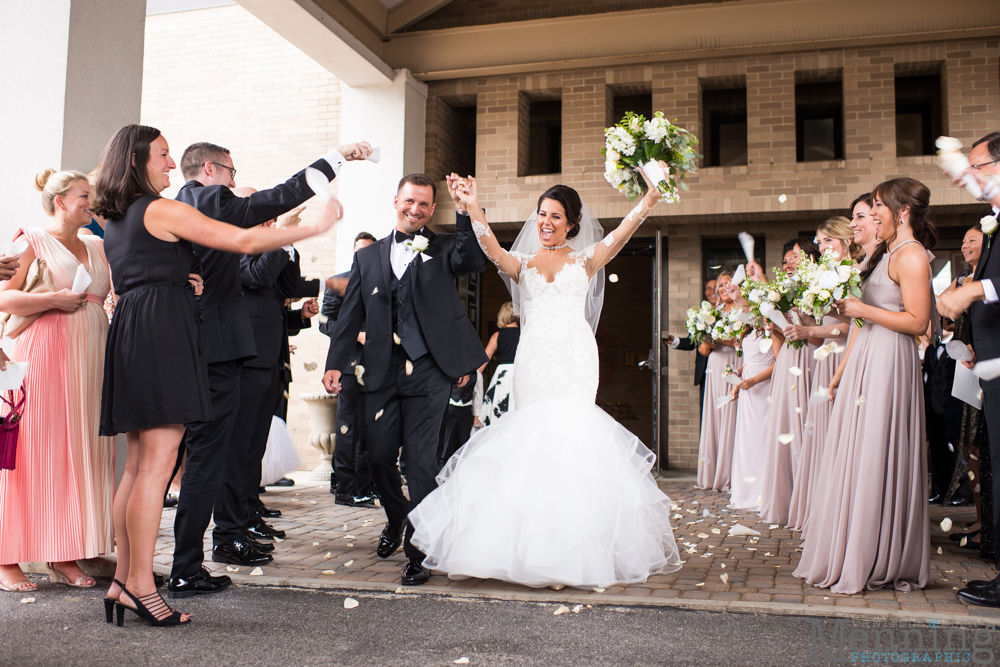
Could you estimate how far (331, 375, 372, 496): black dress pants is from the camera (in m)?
7.14

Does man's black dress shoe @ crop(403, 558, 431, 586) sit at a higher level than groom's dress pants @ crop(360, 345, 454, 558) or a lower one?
lower

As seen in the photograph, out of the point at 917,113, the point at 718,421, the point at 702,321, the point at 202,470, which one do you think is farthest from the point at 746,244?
the point at 202,470

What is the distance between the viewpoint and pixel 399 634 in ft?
10.3

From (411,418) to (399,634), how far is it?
4.34 ft

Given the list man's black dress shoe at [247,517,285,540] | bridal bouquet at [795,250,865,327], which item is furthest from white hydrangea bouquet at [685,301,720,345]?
man's black dress shoe at [247,517,285,540]

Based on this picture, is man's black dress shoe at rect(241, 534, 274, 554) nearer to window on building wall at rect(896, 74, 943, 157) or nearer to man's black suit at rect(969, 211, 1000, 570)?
man's black suit at rect(969, 211, 1000, 570)

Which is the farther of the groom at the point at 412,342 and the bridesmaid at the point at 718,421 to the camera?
the bridesmaid at the point at 718,421

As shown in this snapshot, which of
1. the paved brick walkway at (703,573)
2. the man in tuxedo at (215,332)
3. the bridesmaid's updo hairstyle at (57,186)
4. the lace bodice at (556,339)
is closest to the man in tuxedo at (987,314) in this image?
the paved brick walkway at (703,573)

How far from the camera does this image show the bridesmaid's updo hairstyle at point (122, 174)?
11.0 feet

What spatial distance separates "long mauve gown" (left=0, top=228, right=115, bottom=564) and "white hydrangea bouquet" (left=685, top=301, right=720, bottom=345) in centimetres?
601

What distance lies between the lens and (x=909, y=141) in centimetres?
1030

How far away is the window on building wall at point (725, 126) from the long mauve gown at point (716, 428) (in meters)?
3.38

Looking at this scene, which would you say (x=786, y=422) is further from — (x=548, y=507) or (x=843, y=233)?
(x=548, y=507)

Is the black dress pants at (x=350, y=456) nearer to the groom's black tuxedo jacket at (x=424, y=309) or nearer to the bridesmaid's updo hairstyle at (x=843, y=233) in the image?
the groom's black tuxedo jacket at (x=424, y=309)
